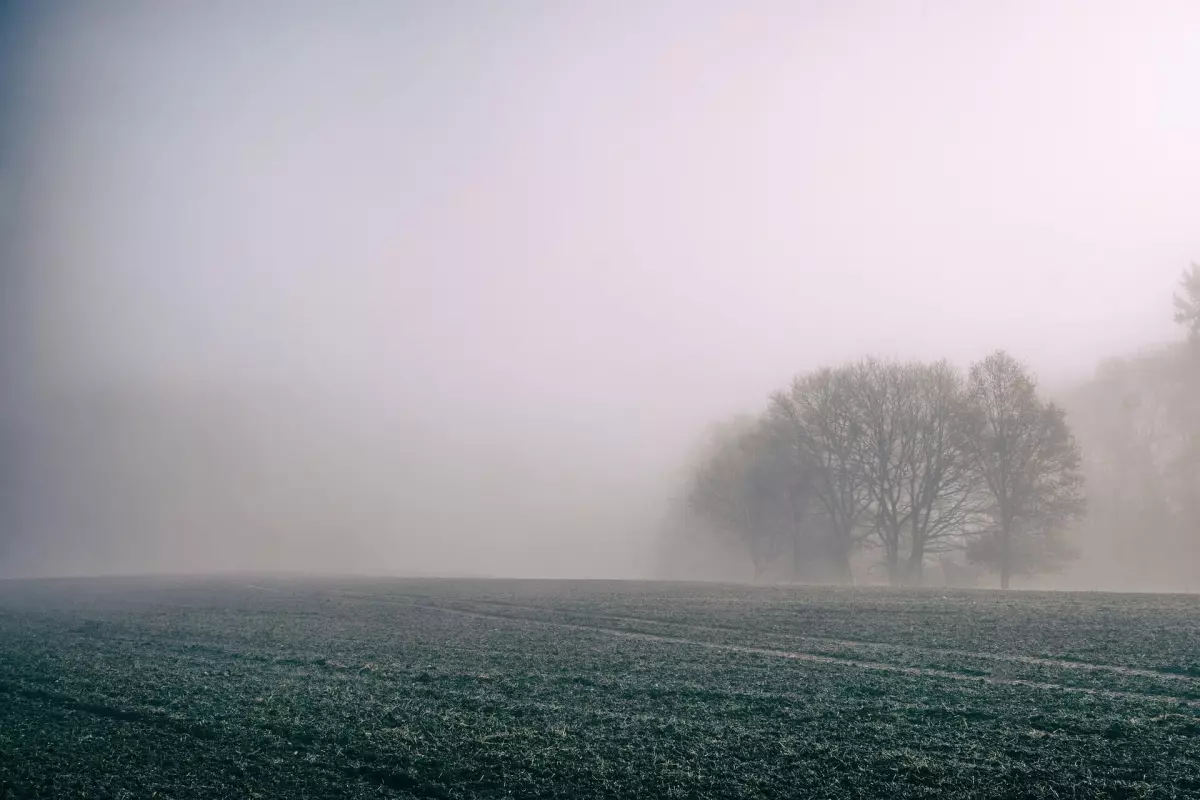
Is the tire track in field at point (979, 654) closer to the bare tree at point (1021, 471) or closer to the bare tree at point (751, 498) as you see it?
the bare tree at point (1021, 471)

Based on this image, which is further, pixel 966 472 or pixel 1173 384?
pixel 1173 384

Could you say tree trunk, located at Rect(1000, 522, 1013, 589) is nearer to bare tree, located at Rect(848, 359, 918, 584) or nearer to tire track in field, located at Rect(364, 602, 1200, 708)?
bare tree, located at Rect(848, 359, 918, 584)

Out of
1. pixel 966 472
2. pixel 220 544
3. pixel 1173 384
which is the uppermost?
pixel 1173 384

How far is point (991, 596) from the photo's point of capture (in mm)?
26594

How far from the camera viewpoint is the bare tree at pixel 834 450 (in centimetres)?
5266

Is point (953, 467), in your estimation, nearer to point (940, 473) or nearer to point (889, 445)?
point (940, 473)

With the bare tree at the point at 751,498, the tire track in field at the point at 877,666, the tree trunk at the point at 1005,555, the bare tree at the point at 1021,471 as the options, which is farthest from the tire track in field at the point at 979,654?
the bare tree at the point at 751,498

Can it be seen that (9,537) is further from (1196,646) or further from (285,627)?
(1196,646)

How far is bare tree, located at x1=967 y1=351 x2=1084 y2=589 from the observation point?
4466cm

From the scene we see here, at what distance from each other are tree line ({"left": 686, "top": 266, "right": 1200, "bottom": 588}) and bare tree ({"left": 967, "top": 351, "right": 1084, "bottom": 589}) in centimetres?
7

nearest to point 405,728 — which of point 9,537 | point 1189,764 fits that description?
point 1189,764

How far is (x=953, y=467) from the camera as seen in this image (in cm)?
4859

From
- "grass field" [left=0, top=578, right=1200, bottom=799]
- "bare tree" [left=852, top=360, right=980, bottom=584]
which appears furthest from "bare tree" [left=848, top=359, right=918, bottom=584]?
"grass field" [left=0, top=578, right=1200, bottom=799]

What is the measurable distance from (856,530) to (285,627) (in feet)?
147
